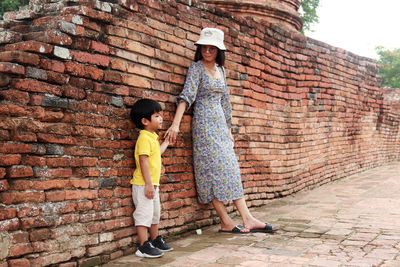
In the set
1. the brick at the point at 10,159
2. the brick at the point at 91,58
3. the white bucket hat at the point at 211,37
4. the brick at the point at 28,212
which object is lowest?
the brick at the point at 28,212

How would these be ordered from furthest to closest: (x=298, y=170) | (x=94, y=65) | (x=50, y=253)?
1. (x=298, y=170)
2. (x=94, y=65)
3. (x=50, y=253)

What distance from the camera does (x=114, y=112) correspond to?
330cm

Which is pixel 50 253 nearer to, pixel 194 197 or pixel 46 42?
pixel 46 42

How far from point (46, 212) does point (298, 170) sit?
13.7ft

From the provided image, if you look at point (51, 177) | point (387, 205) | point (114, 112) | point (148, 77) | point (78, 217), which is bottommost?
point (387, 205)

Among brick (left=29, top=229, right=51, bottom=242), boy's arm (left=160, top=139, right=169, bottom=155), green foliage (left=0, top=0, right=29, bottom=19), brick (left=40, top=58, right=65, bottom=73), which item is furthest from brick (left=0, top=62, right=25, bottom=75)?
green foliage (left=0, top=0, right=29, bottom=19)

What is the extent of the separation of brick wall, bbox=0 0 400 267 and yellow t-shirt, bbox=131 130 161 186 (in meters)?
0.08

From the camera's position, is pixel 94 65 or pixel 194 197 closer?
pixel 94 65

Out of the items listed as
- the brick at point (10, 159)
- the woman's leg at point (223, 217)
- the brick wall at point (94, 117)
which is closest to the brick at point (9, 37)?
the brick wall at point (94, 117)

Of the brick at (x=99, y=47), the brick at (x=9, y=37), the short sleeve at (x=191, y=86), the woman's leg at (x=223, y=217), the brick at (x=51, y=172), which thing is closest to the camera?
the brick at (x=51, y=172)

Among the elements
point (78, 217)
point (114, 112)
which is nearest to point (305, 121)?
point (114, 112)

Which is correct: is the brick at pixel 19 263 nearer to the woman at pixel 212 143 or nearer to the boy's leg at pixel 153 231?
the boy's leg at pixel 153 231

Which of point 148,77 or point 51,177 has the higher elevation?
point 148,77

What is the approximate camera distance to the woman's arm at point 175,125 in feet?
12.4
